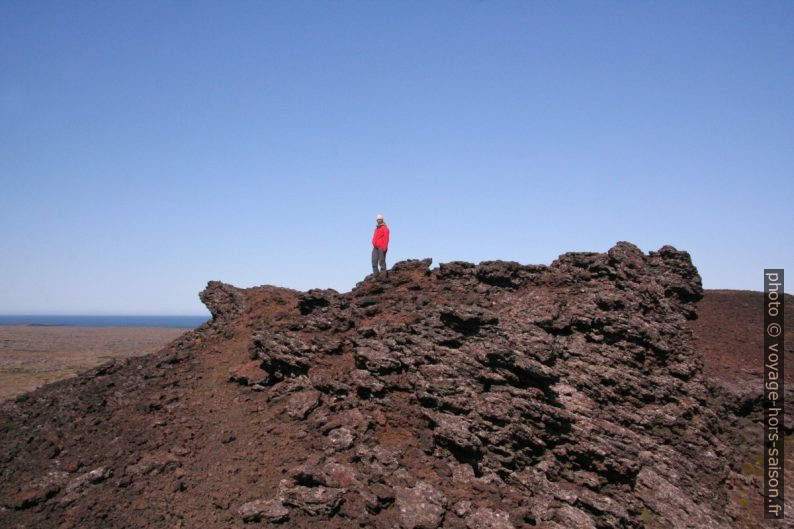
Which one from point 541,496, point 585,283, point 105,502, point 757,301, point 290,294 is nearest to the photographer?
point 105,502

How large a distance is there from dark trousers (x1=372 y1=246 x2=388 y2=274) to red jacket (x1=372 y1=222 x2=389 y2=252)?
0.18 metres

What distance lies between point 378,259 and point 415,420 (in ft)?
26.0

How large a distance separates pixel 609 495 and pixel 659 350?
216 inches

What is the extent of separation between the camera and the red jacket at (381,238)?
18906 mm

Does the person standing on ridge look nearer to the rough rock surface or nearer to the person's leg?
the person's leg

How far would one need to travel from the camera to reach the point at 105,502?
10938mm

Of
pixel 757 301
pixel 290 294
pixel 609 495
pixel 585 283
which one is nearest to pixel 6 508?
pixel 290 294

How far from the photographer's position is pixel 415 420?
12.8 m

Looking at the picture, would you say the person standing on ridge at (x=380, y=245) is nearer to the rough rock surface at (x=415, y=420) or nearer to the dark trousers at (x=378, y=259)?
the dark trousers at (x=378, y=259)

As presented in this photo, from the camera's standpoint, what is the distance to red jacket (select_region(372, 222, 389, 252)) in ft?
62.0

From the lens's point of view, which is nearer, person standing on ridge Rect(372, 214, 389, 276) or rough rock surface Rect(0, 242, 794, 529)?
rough rock surface Rect(0, 242, 794, 529)

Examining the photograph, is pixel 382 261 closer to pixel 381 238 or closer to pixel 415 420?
pixel 381 238

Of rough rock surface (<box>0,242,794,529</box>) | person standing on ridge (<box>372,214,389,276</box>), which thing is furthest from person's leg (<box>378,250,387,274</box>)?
rough rock surface (<box>0,242,794,529</box>)

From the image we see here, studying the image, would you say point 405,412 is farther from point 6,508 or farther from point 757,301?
point 757,301
